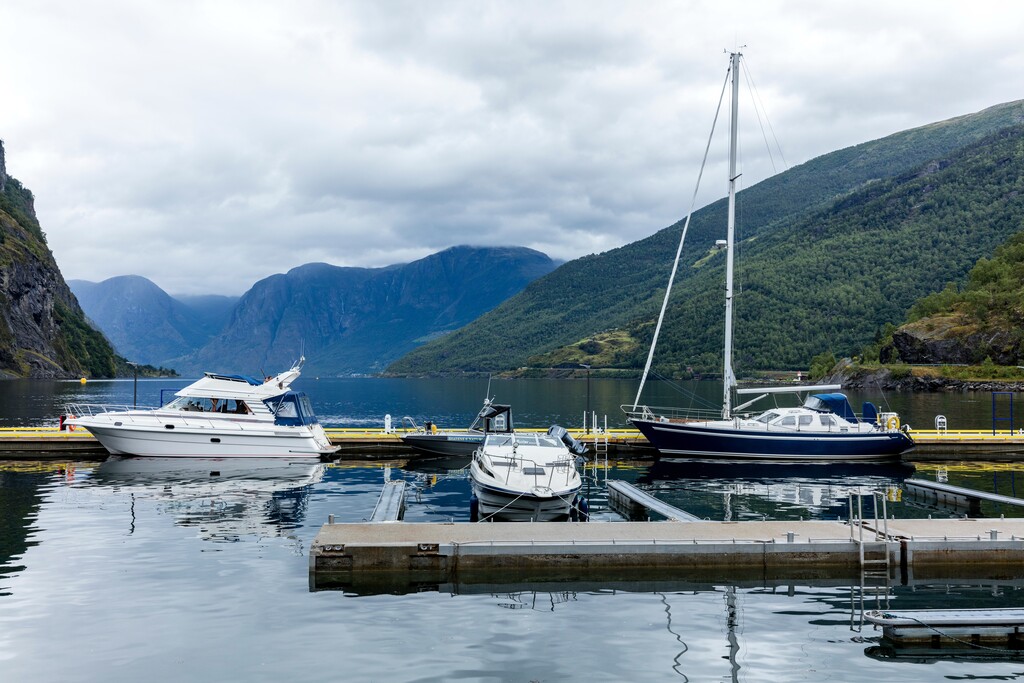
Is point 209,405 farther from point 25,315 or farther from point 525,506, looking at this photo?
point 25,315

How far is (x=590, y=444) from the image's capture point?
4941 centimetres

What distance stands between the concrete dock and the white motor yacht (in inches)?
1007

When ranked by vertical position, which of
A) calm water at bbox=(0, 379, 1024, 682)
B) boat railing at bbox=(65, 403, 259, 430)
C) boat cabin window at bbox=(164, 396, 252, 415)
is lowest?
calm water at bbox=(0, 379, 1024, 682)

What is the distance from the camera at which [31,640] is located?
15758 millimetres

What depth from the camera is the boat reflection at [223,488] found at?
2812 centimetres

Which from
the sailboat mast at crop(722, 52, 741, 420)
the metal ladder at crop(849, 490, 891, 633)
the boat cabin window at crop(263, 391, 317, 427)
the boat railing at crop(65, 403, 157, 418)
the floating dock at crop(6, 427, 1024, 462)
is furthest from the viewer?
the boat railing at crop(65, 403, 157, 418)

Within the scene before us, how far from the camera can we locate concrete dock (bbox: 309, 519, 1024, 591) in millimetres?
19953

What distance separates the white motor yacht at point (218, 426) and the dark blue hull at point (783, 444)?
19.8m

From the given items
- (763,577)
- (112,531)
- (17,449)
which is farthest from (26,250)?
(763,577)

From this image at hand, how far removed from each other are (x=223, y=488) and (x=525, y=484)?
1560 cm

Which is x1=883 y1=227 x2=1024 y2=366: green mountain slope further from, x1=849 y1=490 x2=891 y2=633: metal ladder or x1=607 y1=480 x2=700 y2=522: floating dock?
x1=849 y1=490 x2=891 y2=633: metal ladder

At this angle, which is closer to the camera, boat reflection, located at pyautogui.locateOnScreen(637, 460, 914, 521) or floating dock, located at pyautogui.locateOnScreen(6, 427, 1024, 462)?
boat reflection, located at pyautogui.locateOnScreen(637, 460, 914, 521)

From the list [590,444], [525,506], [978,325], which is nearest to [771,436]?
[590,444]

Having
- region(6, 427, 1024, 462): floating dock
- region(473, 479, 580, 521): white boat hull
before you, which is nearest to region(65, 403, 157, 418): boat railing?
region(6, 427, 1024, 462): floating dock
